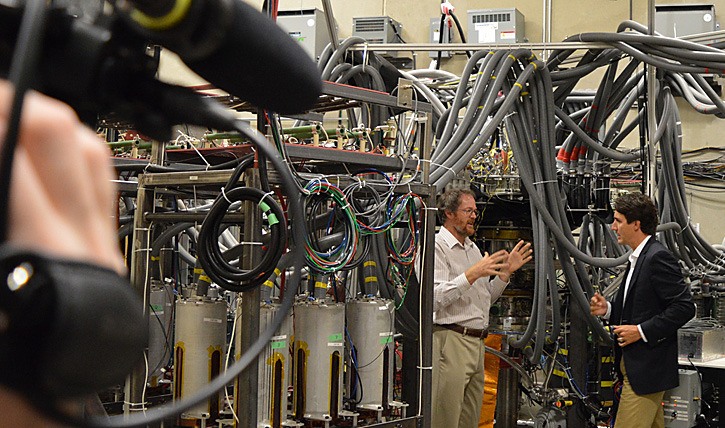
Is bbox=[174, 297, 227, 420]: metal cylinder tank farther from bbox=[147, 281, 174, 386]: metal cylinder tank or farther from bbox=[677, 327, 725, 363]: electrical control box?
bbox=[677, 327, 725, 363]: electrical control box

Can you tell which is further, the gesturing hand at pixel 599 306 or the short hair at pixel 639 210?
the gesturing hand at pixel 599 306

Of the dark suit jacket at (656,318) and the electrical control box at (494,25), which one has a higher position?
the electrical control box at (494,25)

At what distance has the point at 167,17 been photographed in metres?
0.67

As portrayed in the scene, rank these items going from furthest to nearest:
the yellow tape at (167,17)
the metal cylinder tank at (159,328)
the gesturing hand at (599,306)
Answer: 1. the gesturing hand at (599,306)
2. the metal cylinder tank at (159,328)
3. the yellow tape at (167,17)

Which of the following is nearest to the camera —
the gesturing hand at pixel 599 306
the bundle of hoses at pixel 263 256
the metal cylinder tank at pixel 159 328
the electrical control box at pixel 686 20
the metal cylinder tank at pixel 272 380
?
the bundle of hoses at pixel 263 256

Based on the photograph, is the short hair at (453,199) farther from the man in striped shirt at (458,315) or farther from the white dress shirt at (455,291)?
the white dress shirt at (455,291)

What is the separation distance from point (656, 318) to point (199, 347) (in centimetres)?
256

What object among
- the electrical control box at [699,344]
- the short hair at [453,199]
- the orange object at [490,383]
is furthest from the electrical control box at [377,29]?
the electrical control box at [699,344]

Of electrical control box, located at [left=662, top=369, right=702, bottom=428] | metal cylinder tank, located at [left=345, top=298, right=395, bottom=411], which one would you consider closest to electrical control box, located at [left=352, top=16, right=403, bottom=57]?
electrical control box, located at [left=662, top=369, right=702, bottom=428]

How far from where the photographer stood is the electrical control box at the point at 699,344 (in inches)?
224

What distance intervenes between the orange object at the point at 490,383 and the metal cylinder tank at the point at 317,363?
8.89 feet

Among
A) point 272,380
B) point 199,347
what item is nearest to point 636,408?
point 272,380

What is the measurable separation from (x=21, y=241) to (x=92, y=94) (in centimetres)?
17

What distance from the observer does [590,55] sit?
622cm
